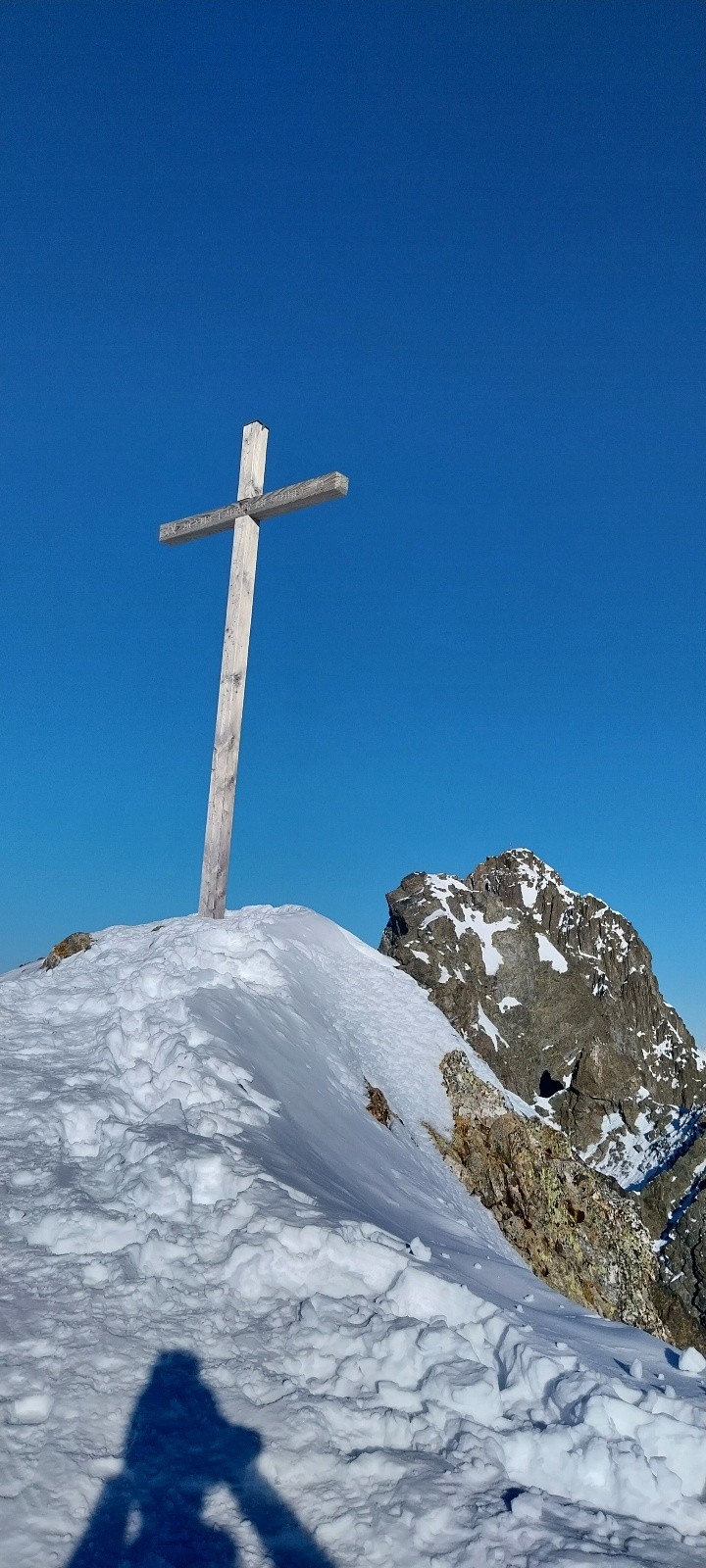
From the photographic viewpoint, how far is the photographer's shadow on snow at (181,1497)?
2.83 m

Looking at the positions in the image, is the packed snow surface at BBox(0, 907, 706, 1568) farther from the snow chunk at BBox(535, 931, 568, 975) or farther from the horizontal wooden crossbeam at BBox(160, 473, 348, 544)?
the snow chunk at BBox(535, 931, 568, 975)

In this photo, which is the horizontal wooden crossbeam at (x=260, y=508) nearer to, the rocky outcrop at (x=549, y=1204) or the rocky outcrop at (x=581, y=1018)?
the rocky outcrop at (x=549, y=1204)

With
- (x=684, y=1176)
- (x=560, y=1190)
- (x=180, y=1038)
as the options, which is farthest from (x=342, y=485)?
(x=684, y=1176)

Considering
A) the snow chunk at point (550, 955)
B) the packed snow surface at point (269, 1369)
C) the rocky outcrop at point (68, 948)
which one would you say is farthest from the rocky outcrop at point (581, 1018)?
the packed snow surface at point (269, 1369)

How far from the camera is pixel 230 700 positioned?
11.6 m

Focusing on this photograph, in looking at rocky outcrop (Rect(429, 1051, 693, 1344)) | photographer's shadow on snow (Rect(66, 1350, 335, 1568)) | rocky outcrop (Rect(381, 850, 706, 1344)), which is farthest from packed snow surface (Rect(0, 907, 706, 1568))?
rocky outcrop (Rect(381, 850, 706, 1344))

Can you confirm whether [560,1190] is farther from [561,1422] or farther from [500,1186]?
[561,1422]

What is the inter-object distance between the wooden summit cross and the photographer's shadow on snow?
8.00 metres

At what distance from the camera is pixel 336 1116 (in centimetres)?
885

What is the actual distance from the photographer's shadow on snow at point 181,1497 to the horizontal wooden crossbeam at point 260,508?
388 inches

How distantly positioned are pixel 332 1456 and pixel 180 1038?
162 inches

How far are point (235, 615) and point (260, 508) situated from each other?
4.99 ft

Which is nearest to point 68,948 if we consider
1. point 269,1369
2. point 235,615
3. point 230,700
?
point 230,700

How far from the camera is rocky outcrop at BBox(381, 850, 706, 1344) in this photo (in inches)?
2707
